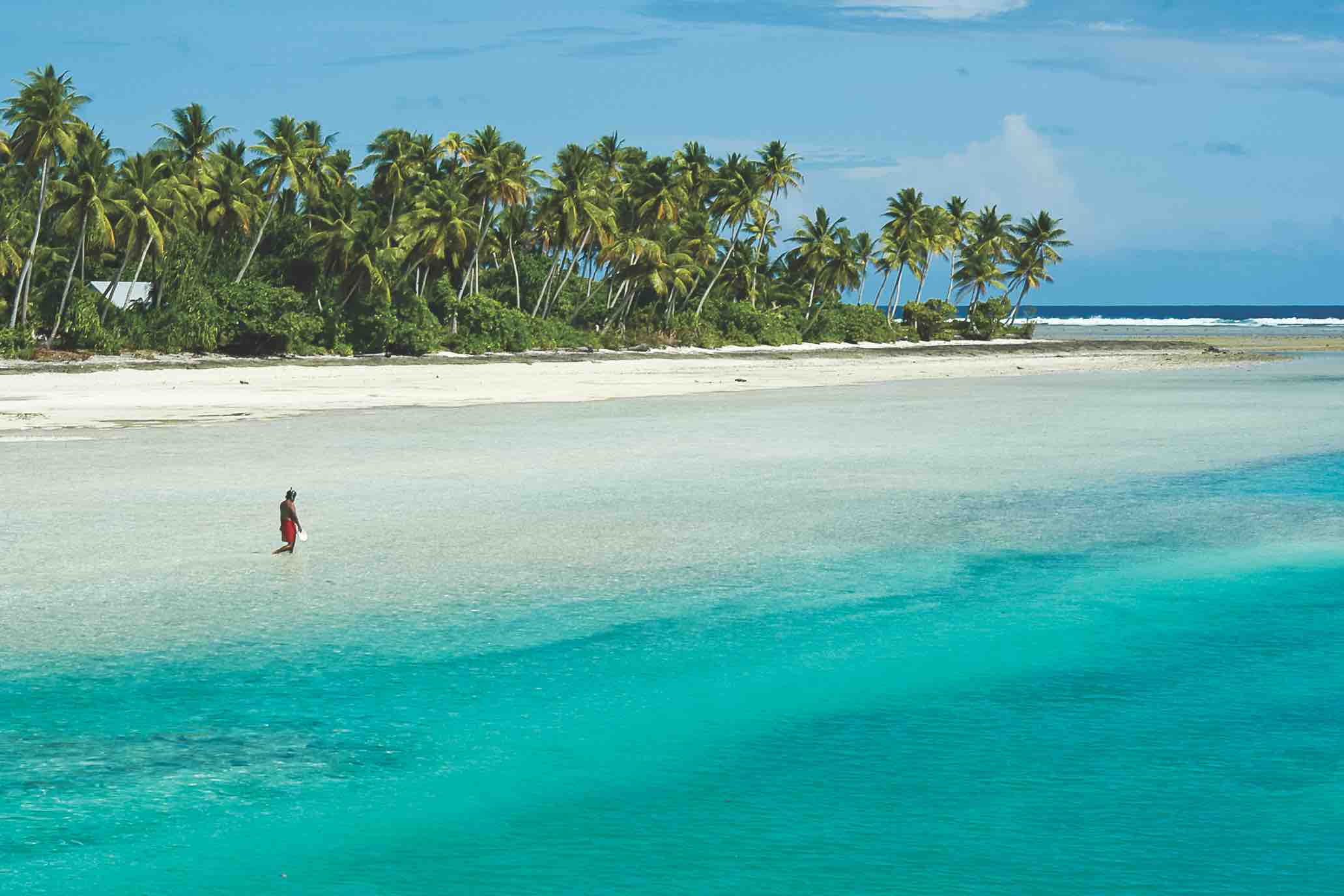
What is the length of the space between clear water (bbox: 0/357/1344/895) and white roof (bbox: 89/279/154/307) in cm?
4424

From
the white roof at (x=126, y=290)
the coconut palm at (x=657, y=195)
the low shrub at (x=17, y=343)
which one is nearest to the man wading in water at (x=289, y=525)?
the low shrub at (x=17, y=343)

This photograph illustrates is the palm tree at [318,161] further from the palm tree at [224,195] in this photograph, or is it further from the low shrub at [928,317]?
the low shrub at [928,317]

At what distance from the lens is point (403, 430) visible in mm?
30094

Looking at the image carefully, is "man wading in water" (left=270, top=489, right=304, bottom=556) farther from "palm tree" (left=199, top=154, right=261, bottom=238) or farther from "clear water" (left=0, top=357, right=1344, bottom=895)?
"palm tree" (left=199, top=154, right=261, bottom=238)

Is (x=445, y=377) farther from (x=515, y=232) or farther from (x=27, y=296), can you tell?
(x=515, y=232)

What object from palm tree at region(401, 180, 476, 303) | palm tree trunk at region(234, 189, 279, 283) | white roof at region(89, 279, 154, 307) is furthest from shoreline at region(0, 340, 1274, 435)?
palm tree trunk at region(234, 189, 279, 283)

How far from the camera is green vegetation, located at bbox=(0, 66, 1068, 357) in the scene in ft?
185

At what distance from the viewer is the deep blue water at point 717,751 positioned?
24.8 ft

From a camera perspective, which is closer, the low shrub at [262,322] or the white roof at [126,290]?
the low shrub at [262,322]

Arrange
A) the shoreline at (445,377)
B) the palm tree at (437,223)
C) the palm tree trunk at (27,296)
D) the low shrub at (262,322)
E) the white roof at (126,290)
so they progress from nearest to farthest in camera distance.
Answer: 1. the shoreline at (445,377)
2. the palm tree trunk at (27,296)
3. the low shrub at (262,322)
4. the white roof at (126,290)
5. the palm tree at (437,223)

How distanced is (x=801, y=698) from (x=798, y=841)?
269cm

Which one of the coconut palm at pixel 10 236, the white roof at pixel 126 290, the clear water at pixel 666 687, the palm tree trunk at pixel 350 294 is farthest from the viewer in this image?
the palm tree trunk at pixel 350 294

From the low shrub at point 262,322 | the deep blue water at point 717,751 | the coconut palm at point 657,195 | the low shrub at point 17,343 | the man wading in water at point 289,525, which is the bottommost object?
the deep blue water at point 717,751

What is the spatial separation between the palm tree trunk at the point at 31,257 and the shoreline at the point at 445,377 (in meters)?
4.39
